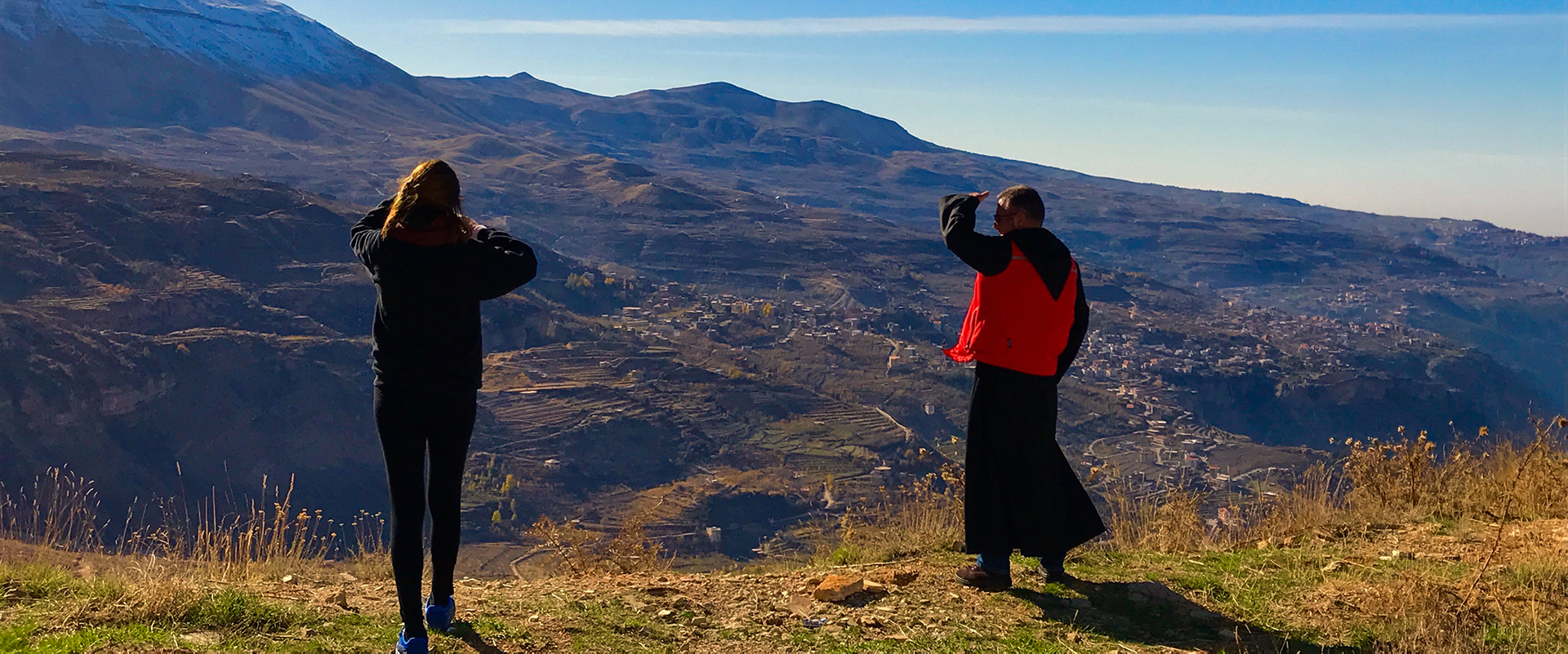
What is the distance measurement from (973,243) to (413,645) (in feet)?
8.56

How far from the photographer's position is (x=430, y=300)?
3396 mm

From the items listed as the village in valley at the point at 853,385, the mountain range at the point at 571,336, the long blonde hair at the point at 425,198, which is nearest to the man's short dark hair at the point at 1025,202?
the long blonde hair at the point at 425,198

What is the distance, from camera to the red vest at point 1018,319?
428 centimetres

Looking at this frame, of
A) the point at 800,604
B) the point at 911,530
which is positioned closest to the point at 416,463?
the point at 800,604

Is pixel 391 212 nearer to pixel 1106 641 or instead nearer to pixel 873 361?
pixel 1106 641

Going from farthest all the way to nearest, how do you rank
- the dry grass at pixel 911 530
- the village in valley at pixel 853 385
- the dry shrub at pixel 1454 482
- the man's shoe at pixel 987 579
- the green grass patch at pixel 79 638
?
the village in valley at pixel 853 385 → the dry shrub at pixel 1454 482 → the dry grass at pixel 911 530 → the man's shoe at pixel 987 579 → the green grass patch at pixel 79 638

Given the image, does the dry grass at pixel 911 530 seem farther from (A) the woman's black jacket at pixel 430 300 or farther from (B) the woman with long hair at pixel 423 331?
(A) the woman's black jacket at pixel 430 300

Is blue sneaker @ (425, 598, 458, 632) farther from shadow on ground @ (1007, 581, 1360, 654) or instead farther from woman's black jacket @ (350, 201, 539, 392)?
shadow on ground @ (1007, 581, 1360, 654)

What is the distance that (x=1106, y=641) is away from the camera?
152 inches

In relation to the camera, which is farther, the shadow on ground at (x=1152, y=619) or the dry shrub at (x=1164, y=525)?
the dry shrub at (x=1164, y=525)

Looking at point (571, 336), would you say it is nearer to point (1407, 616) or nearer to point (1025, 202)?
point (1025, 202)

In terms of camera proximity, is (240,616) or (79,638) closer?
(79,638)

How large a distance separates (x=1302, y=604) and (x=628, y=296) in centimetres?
11065

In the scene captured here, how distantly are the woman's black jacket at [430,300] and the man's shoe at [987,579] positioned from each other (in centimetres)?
240
